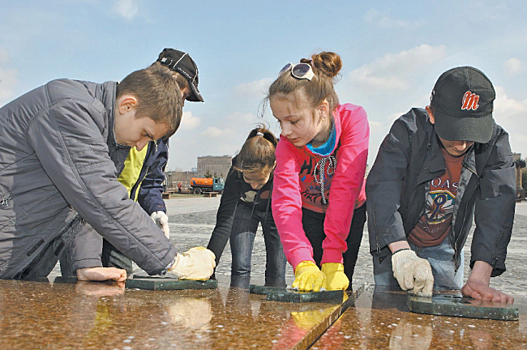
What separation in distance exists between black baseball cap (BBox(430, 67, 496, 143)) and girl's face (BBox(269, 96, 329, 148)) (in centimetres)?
60

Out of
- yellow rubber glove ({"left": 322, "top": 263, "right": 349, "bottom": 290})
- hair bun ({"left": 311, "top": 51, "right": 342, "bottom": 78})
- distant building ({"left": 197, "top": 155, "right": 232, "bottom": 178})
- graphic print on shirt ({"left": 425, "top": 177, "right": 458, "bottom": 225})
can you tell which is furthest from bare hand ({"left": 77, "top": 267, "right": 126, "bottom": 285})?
distant building ({"left": 197, "top": 155, "right": 232, "bottom": 178})

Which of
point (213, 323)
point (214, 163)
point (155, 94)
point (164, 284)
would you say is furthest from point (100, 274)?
point (214, 163)

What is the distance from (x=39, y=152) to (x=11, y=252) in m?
0.51

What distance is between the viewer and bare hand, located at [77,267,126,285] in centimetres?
237

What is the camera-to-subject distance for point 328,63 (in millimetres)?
2596

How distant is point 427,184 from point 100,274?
65.3 inches

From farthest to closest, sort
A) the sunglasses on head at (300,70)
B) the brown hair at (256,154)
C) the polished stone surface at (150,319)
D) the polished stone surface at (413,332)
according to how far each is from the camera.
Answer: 1. the brown hair at (256,154)
2. the sunglasses on head at (300,70)
3. the polished stone surface at (413,332)
4. the polished stone surface at (150,319)

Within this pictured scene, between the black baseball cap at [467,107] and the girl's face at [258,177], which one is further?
the girl's face at [258,177]

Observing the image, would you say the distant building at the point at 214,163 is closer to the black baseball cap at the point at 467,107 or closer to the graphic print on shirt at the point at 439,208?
the graphic print on shirt at the point at 439,208

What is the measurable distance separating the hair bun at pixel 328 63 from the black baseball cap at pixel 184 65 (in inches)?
34.0

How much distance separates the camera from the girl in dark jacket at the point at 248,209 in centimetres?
364

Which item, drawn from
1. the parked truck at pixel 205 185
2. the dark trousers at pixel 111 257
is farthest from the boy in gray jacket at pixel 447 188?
the parked truck at pixel 205 185

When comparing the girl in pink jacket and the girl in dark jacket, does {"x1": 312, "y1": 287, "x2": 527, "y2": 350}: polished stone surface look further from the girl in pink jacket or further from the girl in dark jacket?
the girl in dark jacket

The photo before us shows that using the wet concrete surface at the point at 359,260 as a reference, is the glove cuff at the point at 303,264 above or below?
above
